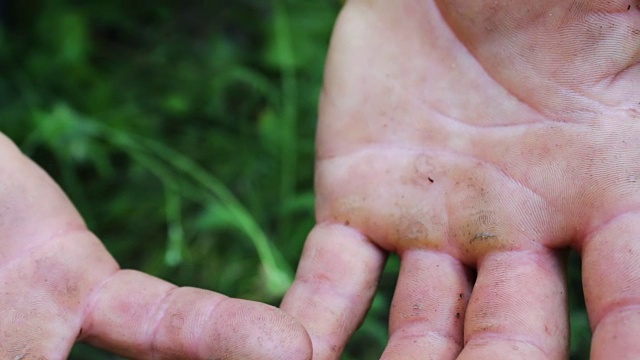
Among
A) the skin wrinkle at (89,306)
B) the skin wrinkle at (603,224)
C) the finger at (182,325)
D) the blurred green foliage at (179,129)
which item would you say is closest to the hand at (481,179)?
the skin wrinkle at (603,224)

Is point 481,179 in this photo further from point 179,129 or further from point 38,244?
point 179,129

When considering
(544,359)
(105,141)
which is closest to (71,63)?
(105,141)

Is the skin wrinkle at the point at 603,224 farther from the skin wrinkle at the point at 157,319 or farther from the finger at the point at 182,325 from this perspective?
the skin wrinkle at the point at 157,319

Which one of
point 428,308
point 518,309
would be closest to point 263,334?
point 428,308

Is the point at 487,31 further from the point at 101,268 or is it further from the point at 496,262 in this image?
the point at 101,268

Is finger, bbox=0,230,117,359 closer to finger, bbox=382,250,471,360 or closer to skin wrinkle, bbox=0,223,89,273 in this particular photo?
skin wrinkle, bbox=0,223,89,273

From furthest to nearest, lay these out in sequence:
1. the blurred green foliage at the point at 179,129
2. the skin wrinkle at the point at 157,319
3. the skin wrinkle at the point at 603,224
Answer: the blurred green foliage at the point at 179,129 → the skin wrinkle at the point at 157,319 → the skin wrinkle at the point at 603,224
